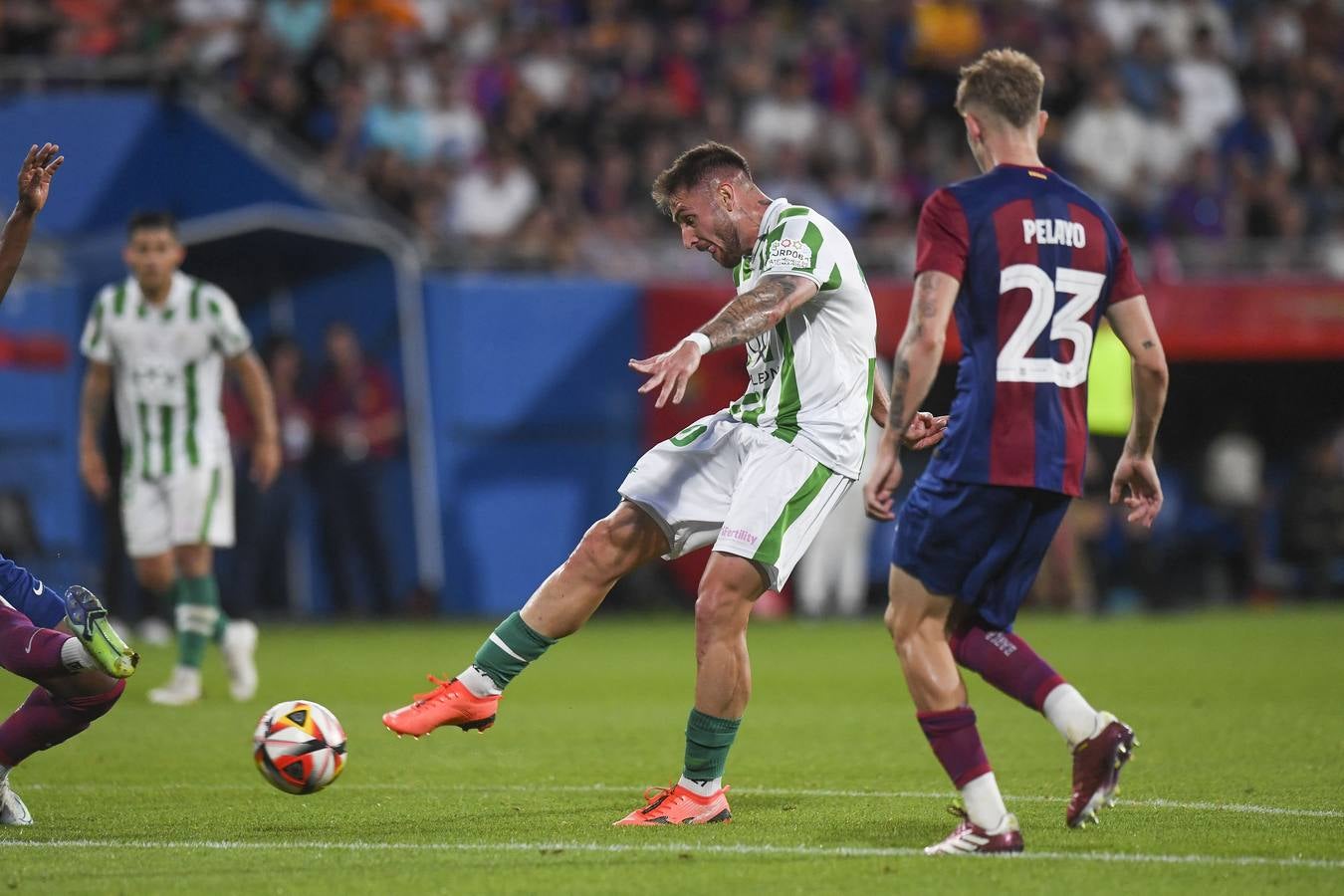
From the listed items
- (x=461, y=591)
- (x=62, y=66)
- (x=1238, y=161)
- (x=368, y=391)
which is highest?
(x=62, y=66)

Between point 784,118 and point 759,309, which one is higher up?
point 784,118

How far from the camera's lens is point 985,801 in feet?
19.4

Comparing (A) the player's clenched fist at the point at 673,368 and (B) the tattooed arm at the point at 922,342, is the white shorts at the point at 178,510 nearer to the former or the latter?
(A) the player's clenched fist at the point at 673,368

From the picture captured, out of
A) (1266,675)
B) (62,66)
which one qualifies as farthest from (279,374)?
(1266,675)

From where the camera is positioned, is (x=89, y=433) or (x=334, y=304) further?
(x=334, y=304)

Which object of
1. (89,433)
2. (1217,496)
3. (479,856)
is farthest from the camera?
(1217,496)

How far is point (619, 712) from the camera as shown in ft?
35.0

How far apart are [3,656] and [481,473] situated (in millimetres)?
11674

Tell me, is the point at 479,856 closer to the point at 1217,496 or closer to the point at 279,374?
the point at 279,374

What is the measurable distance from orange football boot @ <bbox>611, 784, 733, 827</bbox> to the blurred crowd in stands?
12.0 m

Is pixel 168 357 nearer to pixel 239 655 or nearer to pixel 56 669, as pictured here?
pixel 239 655

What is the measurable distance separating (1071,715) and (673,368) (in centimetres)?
164

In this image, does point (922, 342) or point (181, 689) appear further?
point (181, 689)

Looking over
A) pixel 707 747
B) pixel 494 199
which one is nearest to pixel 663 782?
pixel 707 747
